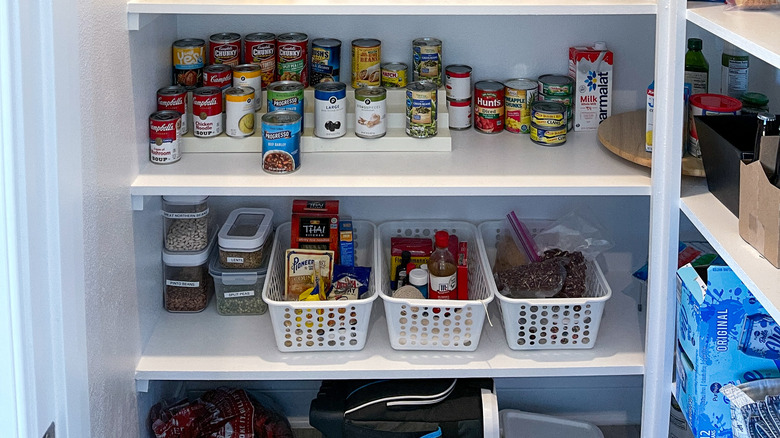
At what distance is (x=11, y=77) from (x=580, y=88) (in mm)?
1290

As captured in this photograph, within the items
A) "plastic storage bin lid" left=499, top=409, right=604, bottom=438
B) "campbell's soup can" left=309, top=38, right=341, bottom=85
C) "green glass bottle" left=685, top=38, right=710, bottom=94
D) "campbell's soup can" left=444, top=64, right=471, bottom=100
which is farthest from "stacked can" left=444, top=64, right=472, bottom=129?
"plastic storage bin lid" left=499, top=409, right=604, bottom=438

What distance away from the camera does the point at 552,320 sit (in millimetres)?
1958

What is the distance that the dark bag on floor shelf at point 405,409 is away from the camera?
195 cm

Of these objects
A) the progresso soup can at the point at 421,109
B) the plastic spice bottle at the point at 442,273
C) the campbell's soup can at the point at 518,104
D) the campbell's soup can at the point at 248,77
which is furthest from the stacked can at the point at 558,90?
the campbell's soup can at the point at 248,77

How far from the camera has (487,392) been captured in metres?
2.02

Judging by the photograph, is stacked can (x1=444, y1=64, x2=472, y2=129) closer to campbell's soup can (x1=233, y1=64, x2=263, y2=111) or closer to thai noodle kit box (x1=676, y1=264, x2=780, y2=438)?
campbell's soup can (x1=233, y1=64, x2=263, y2=111)

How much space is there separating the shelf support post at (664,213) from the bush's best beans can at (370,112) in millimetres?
559

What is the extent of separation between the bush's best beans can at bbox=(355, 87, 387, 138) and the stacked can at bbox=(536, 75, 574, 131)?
0.38 meters

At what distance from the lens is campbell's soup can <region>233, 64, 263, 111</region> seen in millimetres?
2010

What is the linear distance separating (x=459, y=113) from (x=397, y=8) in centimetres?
45

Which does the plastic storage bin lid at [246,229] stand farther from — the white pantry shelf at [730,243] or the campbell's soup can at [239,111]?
the white pantry shelf at [730,243]

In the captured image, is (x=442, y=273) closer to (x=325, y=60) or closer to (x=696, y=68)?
(x=325, y=60)

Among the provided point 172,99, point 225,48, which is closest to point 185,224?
point 172,99

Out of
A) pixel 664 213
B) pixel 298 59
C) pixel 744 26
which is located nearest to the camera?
pixel 744 26
